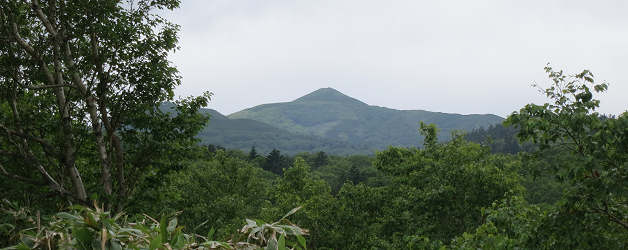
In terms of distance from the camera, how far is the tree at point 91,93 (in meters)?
10.0

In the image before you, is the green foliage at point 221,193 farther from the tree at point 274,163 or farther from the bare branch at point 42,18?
the tree at point 274,163

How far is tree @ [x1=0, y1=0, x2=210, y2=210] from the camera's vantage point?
1001 centimetres

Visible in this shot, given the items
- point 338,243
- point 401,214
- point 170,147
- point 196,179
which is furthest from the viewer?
point 196,179

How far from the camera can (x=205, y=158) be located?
12812 millimetres

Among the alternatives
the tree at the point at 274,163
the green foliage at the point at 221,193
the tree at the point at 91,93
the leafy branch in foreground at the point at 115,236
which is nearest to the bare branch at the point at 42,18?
the tree at the point at 91,93

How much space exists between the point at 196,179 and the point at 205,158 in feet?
113

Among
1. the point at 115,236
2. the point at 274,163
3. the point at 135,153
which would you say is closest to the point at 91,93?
the point at 135,153

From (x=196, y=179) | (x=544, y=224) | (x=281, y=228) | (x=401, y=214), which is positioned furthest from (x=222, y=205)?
(x=281, y=228)

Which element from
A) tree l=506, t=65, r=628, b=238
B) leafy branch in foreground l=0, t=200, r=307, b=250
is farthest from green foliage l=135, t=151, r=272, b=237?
leafy branch in foreground l=0, t=200, r=307, b=250

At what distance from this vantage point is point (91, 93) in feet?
37.3

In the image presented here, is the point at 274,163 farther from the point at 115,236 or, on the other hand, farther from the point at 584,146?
the point at 115,236

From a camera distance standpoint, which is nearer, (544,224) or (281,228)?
(281,228)

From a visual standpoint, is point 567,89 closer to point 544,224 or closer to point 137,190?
point 544,224

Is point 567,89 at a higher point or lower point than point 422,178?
higher
